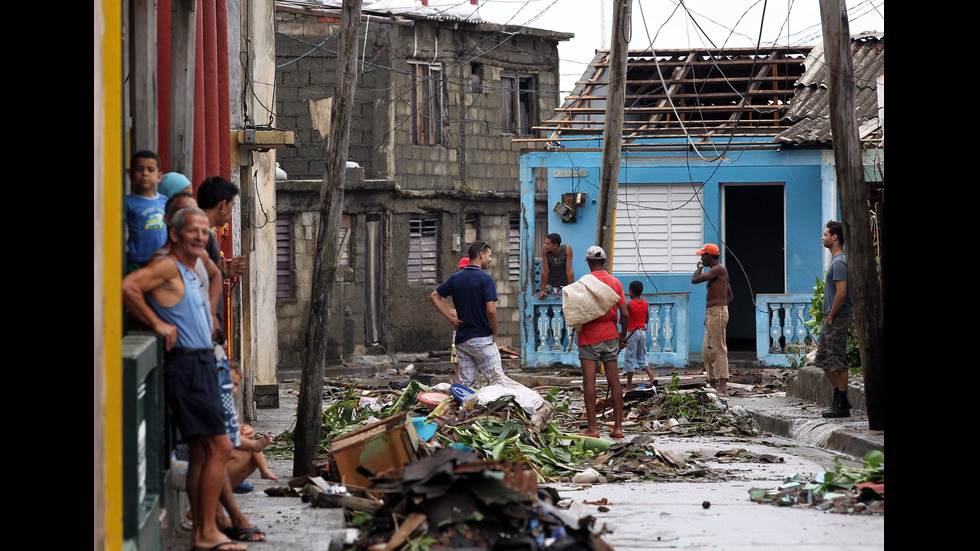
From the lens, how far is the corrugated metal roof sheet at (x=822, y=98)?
59.6 ft

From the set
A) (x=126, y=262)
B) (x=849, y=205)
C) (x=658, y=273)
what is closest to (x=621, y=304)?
(x=849, y=205)

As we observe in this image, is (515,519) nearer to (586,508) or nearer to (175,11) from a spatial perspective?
(586,508)

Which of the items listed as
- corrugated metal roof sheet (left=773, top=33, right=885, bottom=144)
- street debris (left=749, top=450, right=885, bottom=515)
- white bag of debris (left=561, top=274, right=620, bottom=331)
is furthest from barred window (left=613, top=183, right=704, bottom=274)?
street debris (left=749, top=450, right=885, bottom=515)

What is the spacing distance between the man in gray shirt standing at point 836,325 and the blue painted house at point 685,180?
20.7ft

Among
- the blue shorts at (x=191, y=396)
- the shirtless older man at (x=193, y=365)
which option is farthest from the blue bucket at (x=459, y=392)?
the blue shorts at (x=191, y=396)

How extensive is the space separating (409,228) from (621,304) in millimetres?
16028

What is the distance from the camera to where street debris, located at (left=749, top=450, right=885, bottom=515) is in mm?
6574

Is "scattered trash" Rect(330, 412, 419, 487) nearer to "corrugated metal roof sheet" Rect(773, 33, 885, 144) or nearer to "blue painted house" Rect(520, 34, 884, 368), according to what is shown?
"blue painted house" Rect(520, 34, 884, 368)

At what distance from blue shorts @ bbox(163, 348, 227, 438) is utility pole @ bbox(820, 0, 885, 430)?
6728 millimetres

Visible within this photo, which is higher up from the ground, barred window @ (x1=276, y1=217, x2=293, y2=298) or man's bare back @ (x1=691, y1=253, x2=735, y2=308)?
barred window @ (x1=276, y1=217, x2=293, y2=298)

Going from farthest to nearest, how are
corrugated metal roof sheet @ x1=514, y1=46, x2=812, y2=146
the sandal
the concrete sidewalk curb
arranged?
corrugated metal roof sheet @ x1=514, y1=46, x2=812, y2=146, the concrete sidewalk curb, the sandal

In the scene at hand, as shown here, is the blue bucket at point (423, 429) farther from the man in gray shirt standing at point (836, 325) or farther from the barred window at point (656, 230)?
the barred window at point (656, 230)

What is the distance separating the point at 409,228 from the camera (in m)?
26.3
